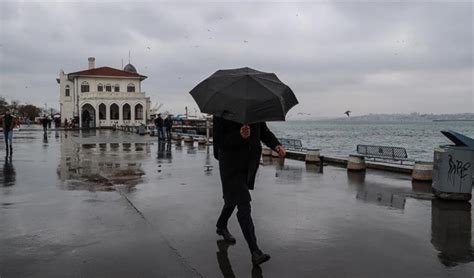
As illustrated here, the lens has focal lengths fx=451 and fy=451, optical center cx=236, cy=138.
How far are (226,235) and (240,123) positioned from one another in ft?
5.70

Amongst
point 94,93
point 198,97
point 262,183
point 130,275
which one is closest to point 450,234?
point 198,97

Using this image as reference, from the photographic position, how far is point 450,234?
636 centimetres

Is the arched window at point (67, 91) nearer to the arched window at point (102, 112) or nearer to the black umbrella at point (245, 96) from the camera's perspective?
the arched window at point (102, 112)

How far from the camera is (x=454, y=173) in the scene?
28.1 ft

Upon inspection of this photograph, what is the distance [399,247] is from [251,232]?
1985 mm

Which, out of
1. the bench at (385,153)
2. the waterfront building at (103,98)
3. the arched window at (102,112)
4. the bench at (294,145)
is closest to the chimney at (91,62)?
the waterfront building at (103,98)

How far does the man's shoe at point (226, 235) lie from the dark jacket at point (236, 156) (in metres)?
0.77

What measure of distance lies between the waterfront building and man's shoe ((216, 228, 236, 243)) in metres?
61.0

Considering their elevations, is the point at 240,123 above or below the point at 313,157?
above

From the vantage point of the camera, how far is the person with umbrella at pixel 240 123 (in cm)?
489

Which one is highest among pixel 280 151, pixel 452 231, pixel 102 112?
pixel 102 112

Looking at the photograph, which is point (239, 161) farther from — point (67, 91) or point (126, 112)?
point (67, 91)

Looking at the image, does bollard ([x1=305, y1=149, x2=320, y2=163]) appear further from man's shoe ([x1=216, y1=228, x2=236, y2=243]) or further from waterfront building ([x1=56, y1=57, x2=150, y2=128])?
waterfront building ([x1=56, y1=57, x2=150, y2=128])

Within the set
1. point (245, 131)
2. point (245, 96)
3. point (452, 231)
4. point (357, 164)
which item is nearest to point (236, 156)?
point (245, 131)
